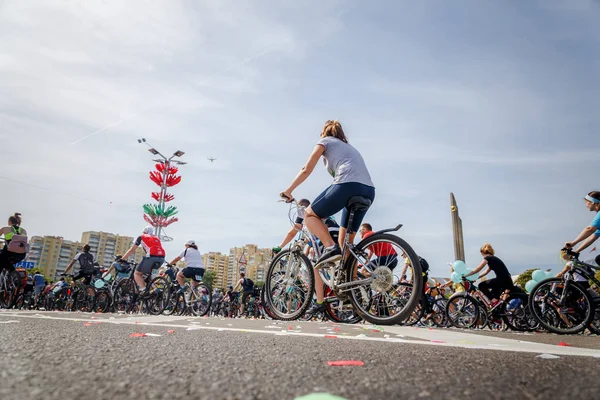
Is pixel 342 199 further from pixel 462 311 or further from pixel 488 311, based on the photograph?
pixel 488 311

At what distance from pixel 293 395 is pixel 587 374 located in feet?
3.74

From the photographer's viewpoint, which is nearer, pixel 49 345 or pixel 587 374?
pixel 587 374

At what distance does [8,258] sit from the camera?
353 inches

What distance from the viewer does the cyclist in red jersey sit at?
9.16m

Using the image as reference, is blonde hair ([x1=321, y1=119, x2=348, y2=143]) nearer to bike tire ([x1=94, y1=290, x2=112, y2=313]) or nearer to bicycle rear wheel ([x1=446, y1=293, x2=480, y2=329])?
bicycle rear wheel ([x1=446, y1=293, x2=480, y2=329])

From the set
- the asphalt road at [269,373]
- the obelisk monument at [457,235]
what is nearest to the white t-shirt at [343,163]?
the asphalt road at [269,373]

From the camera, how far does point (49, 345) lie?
1.91 metres

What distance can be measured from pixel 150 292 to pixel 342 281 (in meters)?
7.29

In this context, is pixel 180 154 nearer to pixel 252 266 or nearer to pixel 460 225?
pixel 460 225

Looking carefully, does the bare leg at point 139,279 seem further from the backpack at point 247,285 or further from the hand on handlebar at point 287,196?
the hand on handlebar at point 287,196

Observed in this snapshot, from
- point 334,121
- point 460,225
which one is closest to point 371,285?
point 334,121

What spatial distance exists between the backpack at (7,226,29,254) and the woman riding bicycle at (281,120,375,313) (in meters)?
7.71

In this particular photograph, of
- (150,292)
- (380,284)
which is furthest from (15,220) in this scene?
(380,284)

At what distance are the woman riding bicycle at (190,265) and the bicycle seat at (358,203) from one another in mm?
6682
